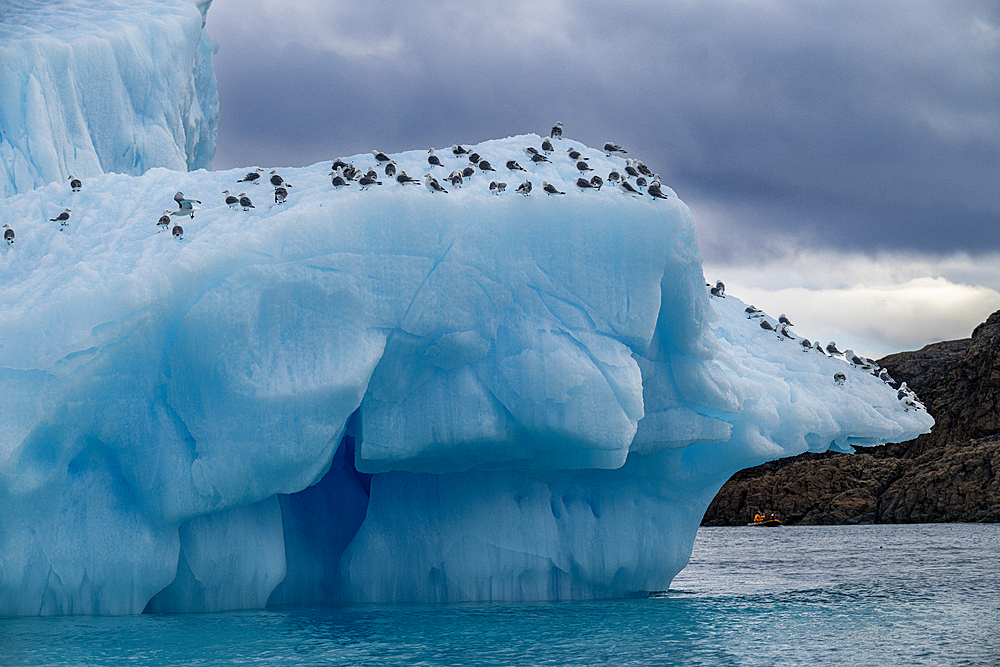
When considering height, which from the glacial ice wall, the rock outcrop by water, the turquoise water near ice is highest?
the glacial ice wall

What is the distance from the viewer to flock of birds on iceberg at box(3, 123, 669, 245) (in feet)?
43.5

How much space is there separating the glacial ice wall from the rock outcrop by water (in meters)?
49.8

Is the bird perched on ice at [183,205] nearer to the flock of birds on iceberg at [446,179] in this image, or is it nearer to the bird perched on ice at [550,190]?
the flock of birds on iceberg at [446,179]

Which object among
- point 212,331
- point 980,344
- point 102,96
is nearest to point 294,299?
point 212,331

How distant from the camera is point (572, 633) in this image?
1155 centimetres

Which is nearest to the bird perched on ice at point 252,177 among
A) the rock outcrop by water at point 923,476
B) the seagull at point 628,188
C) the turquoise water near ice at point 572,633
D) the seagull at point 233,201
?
the seagull at point 233,201

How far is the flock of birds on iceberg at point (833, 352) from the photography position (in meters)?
17.5

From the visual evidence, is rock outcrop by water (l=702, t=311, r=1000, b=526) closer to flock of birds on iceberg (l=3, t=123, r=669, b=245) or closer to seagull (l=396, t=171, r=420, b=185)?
flock of birds on iceberg (l=3, t=123, r=669, b=245)

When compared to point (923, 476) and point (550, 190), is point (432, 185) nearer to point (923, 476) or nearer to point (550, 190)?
point (550, 190)

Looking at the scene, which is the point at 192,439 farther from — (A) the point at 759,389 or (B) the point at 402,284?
(A) the point at 759,389

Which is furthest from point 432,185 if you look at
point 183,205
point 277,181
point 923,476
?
point 923,476

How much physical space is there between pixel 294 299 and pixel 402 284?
1.37 metres

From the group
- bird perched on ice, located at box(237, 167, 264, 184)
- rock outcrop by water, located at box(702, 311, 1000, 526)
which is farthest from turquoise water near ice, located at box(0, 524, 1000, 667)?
rock outcrop by water, located at box(702, 311, 1000, 526)

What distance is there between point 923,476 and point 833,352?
164ft
